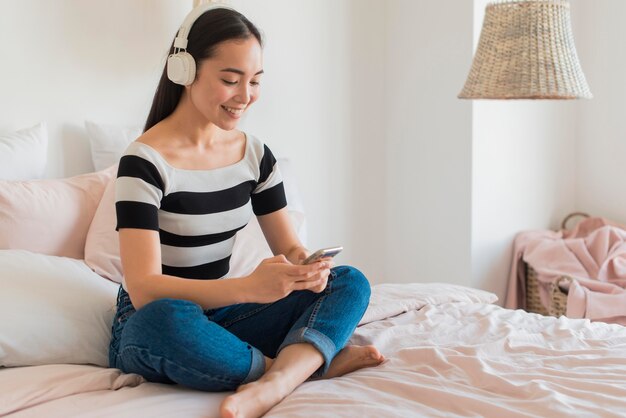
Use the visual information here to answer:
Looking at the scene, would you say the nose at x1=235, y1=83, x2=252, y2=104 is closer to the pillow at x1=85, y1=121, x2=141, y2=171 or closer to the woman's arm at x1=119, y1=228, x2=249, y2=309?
the woman's arm at x1=119, y1=228, x2=249, y2=309

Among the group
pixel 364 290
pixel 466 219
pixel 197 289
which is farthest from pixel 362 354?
pixel 466 219

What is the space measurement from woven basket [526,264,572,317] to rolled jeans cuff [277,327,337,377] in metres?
1.39

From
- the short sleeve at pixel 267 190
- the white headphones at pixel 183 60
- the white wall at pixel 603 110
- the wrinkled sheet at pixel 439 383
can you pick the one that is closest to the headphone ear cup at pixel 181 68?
the white headphones at pixel 183 60

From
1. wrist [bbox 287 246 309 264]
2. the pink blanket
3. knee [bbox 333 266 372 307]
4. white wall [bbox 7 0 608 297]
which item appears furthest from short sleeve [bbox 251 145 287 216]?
the pink blanket

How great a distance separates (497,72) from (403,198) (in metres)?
0.83

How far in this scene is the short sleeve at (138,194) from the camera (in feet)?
4.99

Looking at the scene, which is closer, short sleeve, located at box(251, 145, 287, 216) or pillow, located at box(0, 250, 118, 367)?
pillow, located at box(0, 250, 118, 367)

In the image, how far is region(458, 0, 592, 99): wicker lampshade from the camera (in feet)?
7.69

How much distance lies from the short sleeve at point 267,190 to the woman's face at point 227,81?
0.16m

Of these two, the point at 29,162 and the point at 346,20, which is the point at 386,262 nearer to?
the point at 346,20

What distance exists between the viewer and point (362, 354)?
61.8 inches

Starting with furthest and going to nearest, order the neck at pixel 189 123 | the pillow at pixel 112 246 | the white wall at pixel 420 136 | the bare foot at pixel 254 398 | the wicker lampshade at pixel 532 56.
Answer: the white wall at pixel 420 136, the wicker lampshade at pixel 532 56, the pillow at pixel 112 246, the neck at pixel 189 123, the bare foot at pixel 254 398

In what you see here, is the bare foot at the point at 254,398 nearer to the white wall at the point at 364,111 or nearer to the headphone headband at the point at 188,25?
the headphone headband at the point at 188,25

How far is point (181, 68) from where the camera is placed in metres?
1.62
